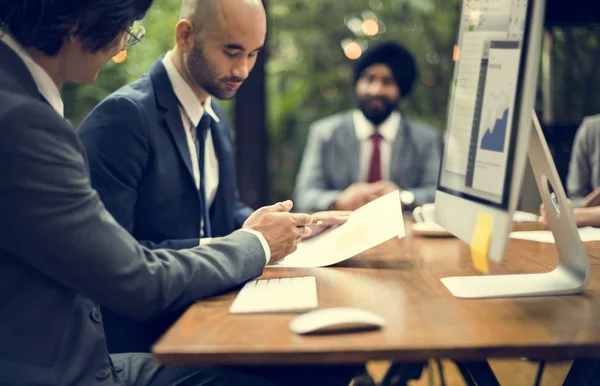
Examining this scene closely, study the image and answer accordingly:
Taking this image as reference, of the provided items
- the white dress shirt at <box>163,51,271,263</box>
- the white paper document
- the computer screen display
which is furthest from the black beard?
the computer screen display

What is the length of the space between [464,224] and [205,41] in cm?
104

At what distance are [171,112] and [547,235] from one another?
1068 millimetres

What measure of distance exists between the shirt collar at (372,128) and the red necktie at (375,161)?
0.09ft

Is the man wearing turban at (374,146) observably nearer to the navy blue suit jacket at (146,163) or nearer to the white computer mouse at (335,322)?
the navy blue suit jacket at (146,163)

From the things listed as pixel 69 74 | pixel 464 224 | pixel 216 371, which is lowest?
pixel 216 371

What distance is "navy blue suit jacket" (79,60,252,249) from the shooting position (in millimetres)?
1650

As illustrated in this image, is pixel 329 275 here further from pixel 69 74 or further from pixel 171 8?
pixel 171 8

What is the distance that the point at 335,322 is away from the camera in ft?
3.26

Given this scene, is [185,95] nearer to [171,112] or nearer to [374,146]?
[171,112]

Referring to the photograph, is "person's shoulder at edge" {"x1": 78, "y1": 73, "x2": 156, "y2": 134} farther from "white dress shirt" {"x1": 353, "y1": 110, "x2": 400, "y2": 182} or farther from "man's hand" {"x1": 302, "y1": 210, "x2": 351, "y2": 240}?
A: "white dress shirt" {"x1": 353, "y1": 110, "x2": 400, "y2": 182}

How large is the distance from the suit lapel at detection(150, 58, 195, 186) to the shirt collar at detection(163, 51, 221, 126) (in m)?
0.03

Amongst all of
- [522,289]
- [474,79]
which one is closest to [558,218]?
[522,289]

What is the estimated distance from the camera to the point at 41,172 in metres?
1.00

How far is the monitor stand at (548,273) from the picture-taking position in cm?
124
